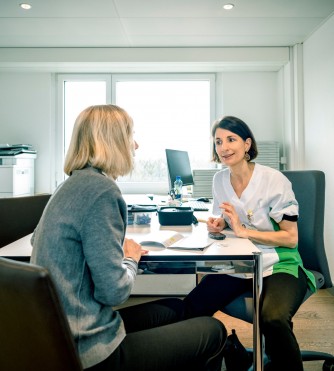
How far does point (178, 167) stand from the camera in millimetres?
2771

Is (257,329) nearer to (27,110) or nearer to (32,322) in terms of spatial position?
(32,322)

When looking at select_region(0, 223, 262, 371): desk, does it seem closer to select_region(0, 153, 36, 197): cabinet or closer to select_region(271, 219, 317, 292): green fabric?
select_region(271, 219, 317, 292): green fabric

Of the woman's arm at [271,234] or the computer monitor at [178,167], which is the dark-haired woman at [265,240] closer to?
the woman's arm at [271,234]

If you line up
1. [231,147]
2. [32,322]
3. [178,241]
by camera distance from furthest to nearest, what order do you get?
[231,147], [178,241], [32,322]

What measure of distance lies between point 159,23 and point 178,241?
229 cm

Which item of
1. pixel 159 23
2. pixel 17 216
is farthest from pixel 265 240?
pixel 159 23

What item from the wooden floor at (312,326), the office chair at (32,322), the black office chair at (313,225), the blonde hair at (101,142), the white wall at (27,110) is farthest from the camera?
the white wall at (27,110)

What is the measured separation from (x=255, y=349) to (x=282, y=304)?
0.21 meters

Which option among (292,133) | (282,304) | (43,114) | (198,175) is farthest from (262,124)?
(282,304)

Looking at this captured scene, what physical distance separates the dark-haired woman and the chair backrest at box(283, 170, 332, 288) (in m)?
0.17

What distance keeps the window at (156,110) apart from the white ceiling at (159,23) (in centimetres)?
54

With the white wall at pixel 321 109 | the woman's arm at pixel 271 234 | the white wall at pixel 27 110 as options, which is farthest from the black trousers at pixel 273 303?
the white wall at pixel 27 110

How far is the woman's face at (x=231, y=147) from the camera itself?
1.70 metres

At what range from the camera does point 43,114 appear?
3830mm
